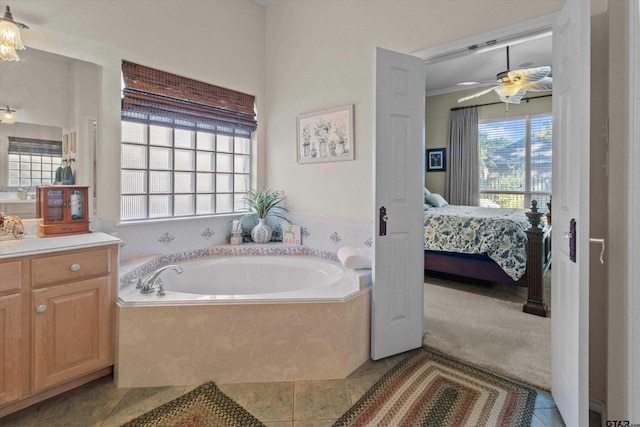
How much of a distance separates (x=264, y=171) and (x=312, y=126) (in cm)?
81

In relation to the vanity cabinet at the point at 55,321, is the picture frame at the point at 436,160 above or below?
above

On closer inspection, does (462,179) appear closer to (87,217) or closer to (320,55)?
(320,55)

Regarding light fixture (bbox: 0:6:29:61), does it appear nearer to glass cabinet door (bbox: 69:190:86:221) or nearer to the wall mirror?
the wall mirror

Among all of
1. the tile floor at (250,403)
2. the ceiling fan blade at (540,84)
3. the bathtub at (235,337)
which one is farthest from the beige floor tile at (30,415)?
the ceiling fan blade at (540,84)

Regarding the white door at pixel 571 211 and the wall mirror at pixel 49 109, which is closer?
the white door at pixel 571 211

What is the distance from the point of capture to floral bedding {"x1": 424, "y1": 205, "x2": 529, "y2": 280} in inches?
135

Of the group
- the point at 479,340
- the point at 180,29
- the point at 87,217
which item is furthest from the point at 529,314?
the point at 180,29

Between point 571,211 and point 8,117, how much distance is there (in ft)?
10.4

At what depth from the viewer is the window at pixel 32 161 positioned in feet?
6.66

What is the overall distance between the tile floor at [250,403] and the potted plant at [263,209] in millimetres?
1574

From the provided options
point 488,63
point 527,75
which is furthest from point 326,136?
point 488,63

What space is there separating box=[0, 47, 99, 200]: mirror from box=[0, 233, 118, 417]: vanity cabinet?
72cm

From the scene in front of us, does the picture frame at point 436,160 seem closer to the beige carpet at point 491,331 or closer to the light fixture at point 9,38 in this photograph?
the beige carpet at point 491,331

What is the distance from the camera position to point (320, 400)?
182cm
